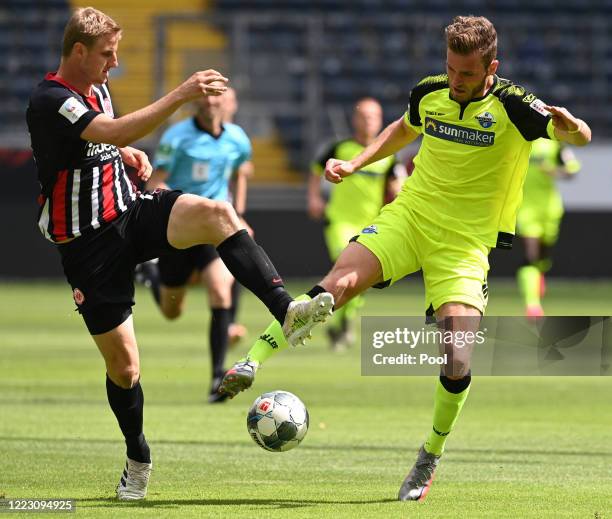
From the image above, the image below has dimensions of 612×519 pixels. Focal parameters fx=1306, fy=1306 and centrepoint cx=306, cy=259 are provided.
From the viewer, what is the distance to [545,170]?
1638 cm

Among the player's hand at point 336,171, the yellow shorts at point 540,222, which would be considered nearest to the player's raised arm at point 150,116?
the player's hand at point 336,171

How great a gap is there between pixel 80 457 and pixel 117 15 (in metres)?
20.3

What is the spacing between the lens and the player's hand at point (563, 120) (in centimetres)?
604

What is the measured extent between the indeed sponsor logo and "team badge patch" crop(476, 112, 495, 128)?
0.04 metres

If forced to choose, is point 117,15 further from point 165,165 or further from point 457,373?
point 457,373

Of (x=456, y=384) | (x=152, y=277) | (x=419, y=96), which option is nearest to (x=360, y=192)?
(x=152, y=277)

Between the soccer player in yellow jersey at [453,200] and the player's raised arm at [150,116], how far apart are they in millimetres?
1175

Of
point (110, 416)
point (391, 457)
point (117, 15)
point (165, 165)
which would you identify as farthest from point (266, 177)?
point (391, 457)

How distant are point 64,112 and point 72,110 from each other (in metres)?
0.04

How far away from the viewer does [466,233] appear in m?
6.61

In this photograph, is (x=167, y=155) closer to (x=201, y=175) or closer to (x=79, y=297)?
(x=201, y=175)

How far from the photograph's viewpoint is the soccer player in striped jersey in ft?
19.5

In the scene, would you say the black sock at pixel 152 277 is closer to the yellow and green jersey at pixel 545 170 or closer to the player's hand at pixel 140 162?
the player's hand at pixel 140 162

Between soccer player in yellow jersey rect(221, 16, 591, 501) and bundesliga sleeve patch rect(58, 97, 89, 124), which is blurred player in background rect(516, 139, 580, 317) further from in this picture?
bundesliga sleeve patch rect(58, 97, 89, 124)
